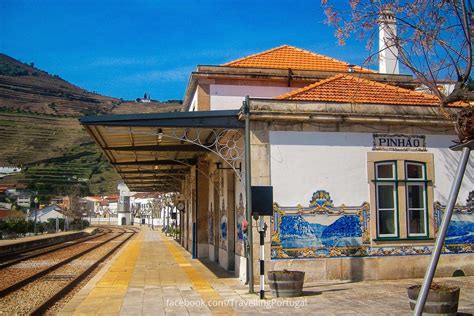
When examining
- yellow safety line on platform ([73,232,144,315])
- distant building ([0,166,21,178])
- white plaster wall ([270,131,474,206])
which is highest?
distant building ([0,166,21,178])

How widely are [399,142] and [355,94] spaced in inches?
64.7

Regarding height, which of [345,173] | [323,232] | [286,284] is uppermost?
[345,173]

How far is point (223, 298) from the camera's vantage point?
10.8 metres

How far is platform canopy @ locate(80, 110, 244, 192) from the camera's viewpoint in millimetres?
12234

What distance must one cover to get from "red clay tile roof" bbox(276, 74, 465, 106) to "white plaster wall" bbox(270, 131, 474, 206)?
99 centimetres

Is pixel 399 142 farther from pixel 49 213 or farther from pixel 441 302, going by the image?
pixel 49 213

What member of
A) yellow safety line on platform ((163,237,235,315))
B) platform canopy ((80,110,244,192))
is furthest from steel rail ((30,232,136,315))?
platform canopy ((80,110,244,192))

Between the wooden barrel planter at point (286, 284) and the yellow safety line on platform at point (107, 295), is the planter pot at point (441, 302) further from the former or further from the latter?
the yellow safety line on platform at point (107, 295)

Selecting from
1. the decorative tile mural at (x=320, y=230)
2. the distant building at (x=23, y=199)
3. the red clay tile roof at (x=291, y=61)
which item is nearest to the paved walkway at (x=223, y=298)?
the decorative tile mural at (x=320, y=230)

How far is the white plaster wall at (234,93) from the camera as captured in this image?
65.7ft

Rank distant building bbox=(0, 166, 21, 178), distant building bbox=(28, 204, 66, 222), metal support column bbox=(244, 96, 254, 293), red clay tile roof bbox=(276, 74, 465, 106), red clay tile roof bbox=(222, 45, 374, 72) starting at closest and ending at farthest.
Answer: metal support column bbox=(244, 96, 254, 293), red clay tile roof bbox=(276, 74, 465, 106), red clay tile roof bbox=(222, 45, 374, 72), distant building bbox=(28, 204, 66, 222), distant building bbox=(0, 166, 21, 178)

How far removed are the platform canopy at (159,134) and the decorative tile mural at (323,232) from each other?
8.07 feet

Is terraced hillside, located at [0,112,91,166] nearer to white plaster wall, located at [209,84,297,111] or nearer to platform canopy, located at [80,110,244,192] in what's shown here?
platform canopy, located at [80,110,244,192]

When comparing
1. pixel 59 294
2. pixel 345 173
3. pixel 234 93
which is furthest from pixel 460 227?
pixel 59 294
